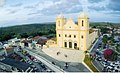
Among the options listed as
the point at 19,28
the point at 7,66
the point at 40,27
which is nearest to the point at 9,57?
the point at 7,66

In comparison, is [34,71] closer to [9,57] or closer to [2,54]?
[9,57]

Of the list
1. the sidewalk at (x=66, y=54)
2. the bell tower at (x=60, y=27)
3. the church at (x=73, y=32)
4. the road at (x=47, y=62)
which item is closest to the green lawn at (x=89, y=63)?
the sidewalk at (x=66, y=54)

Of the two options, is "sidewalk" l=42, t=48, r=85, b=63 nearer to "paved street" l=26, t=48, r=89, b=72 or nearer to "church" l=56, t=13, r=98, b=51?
"paved street" l=26, t=48, r=89, b=72

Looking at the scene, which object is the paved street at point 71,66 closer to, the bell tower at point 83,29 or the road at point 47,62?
the road at point 47,62

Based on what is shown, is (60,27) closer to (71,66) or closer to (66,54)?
(66,54)

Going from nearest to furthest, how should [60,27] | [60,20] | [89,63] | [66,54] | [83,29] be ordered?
[89,63], [66,54], [83,29], [60,20], [60,27]

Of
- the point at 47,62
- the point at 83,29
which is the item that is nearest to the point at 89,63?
the point at 47,62

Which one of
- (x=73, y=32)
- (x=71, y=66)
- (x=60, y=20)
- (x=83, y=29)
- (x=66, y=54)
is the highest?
→ (x=60, y=20)
